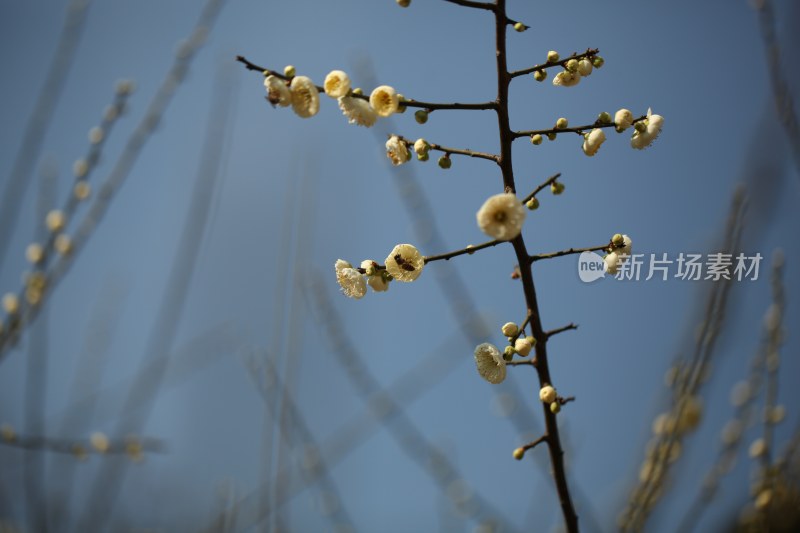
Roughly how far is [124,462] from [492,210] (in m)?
2.19

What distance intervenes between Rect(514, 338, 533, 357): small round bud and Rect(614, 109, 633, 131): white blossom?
571 mm

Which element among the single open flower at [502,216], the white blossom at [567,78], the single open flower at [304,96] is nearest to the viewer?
the single open flower at [502,216]

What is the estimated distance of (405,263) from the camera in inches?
50.4

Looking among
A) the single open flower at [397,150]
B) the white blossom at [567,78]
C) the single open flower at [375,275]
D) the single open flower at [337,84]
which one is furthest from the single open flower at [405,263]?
the white blossom at [567,78]

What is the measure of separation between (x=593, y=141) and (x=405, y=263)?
1.74ft

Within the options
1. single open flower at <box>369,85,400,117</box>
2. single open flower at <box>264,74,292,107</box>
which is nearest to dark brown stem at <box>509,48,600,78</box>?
single open flower at <box>369,85,400,117</box>

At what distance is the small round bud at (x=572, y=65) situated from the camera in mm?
1366

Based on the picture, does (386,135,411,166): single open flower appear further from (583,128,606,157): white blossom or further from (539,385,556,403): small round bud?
(539,385,556,403): small round bud

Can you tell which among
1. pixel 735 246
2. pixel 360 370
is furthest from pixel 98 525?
pixel 735 246

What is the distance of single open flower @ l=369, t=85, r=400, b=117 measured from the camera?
121cm

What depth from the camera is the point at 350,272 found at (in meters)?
1.32

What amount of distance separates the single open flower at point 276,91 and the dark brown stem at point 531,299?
1.55 ft

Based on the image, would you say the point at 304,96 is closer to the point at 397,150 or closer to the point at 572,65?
the point at 397,150

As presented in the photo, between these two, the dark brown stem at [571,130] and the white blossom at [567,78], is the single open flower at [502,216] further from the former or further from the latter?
the white blossom at [567,78]
